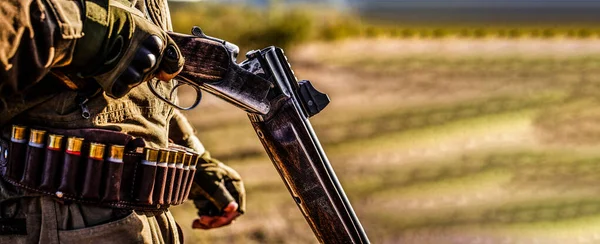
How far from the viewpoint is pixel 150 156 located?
129 inches

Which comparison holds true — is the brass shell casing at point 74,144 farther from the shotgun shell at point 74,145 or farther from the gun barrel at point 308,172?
the gun barrel at point 308,172

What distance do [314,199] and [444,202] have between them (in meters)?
7.96

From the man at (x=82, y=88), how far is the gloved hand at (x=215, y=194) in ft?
1.50

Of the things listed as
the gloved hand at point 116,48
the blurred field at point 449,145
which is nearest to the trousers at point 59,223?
the gloved hand at point 116,48

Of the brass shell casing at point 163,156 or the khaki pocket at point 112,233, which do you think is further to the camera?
the brass shell casing at point 163,156

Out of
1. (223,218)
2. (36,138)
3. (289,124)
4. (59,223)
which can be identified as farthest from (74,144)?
(223,218)

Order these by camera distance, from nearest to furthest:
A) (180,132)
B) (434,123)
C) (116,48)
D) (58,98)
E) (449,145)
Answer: (116,48) → (58,98) → (180,132) → (449,145) → (434,123)

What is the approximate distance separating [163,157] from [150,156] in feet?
0.24

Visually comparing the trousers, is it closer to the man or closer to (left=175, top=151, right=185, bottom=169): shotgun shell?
the man

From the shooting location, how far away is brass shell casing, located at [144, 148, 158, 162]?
3.26 meters

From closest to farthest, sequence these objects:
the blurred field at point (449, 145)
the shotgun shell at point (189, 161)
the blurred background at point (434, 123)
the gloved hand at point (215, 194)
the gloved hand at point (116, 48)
Result: 1. the gloved hand at point (116, 48)
2. the shotgun shell at point (189, 161)
3. the gloved hand at point (215, 194)
4. the blurred field at point (449, 145)
5. the blurred background at point (434, 123)

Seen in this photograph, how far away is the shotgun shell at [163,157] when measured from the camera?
3.32m

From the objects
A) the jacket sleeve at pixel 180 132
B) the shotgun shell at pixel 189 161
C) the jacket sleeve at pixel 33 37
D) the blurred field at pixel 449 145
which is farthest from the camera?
the blurred field at pixel 449 145

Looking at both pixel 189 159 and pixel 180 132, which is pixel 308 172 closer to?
pixel 189 159
